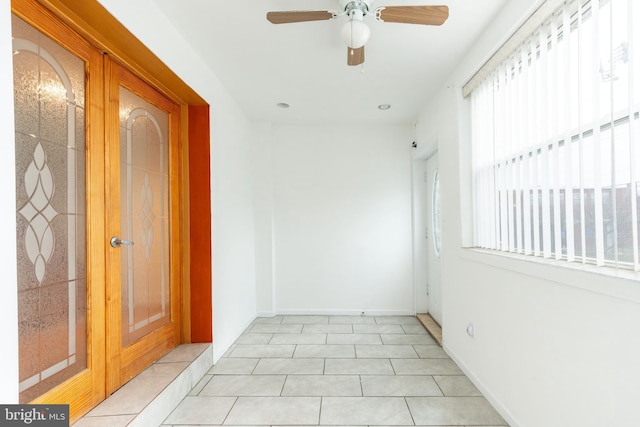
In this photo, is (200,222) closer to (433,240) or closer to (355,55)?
(355,55)

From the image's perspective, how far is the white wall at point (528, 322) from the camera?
121 cm

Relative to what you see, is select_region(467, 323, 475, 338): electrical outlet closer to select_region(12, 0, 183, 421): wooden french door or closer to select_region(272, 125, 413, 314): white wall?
select_region(272, 125, 413, 314): white wall

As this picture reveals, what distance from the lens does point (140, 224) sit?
2.26m

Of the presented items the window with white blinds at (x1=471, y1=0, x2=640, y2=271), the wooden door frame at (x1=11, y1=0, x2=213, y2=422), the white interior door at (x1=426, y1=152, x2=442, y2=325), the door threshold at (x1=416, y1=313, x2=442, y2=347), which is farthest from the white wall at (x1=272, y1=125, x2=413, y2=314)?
the window with white blinds at (x1=471, y1=0, x2=640, y2=271)

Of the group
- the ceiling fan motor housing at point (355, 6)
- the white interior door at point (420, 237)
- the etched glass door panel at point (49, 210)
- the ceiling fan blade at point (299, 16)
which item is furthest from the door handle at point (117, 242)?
the white interior door at point (420, 237)

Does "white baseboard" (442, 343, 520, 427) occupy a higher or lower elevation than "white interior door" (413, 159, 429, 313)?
lower

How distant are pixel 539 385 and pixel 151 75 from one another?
3.16 m

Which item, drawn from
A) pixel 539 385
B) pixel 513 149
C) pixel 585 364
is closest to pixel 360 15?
pixel 513 149

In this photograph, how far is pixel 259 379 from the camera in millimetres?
2594

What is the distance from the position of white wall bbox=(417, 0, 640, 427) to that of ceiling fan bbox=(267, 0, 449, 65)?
1.85 feet

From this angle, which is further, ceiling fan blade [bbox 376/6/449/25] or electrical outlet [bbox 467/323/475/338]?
electrical outlet [bbox 467/323/475/338]

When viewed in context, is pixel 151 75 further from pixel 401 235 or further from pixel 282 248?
pixel 401 235

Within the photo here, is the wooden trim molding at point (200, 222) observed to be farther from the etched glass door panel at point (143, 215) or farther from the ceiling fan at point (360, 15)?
the ceiling fan at point (360, 15)

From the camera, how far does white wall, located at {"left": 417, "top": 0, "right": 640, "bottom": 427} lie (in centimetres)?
121
